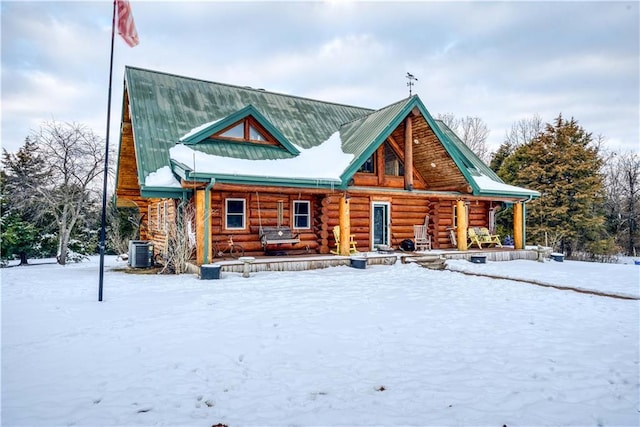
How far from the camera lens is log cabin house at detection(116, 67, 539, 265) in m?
12.1

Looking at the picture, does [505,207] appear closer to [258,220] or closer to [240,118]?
[258,220]

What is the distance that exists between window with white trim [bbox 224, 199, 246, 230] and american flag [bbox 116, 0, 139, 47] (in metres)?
5.94

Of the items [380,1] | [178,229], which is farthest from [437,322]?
[380,1]

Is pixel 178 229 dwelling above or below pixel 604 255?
above

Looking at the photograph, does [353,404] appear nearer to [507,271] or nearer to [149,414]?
[149,414]

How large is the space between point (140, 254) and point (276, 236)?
16.8 feet

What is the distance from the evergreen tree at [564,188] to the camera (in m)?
24.7

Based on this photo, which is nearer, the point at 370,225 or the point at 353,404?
the point at 353,404

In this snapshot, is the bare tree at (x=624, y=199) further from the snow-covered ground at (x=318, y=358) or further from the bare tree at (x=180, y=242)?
the bare tree at (x=180, y=242)

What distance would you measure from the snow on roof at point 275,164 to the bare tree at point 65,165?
7226 mm

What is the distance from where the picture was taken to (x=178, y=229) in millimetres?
11766

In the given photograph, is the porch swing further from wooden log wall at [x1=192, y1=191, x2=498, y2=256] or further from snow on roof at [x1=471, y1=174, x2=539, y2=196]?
snow on roof at [x1=471, y1=174, x2=539, y2=196]

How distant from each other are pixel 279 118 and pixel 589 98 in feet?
100

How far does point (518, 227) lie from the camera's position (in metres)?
17.1
